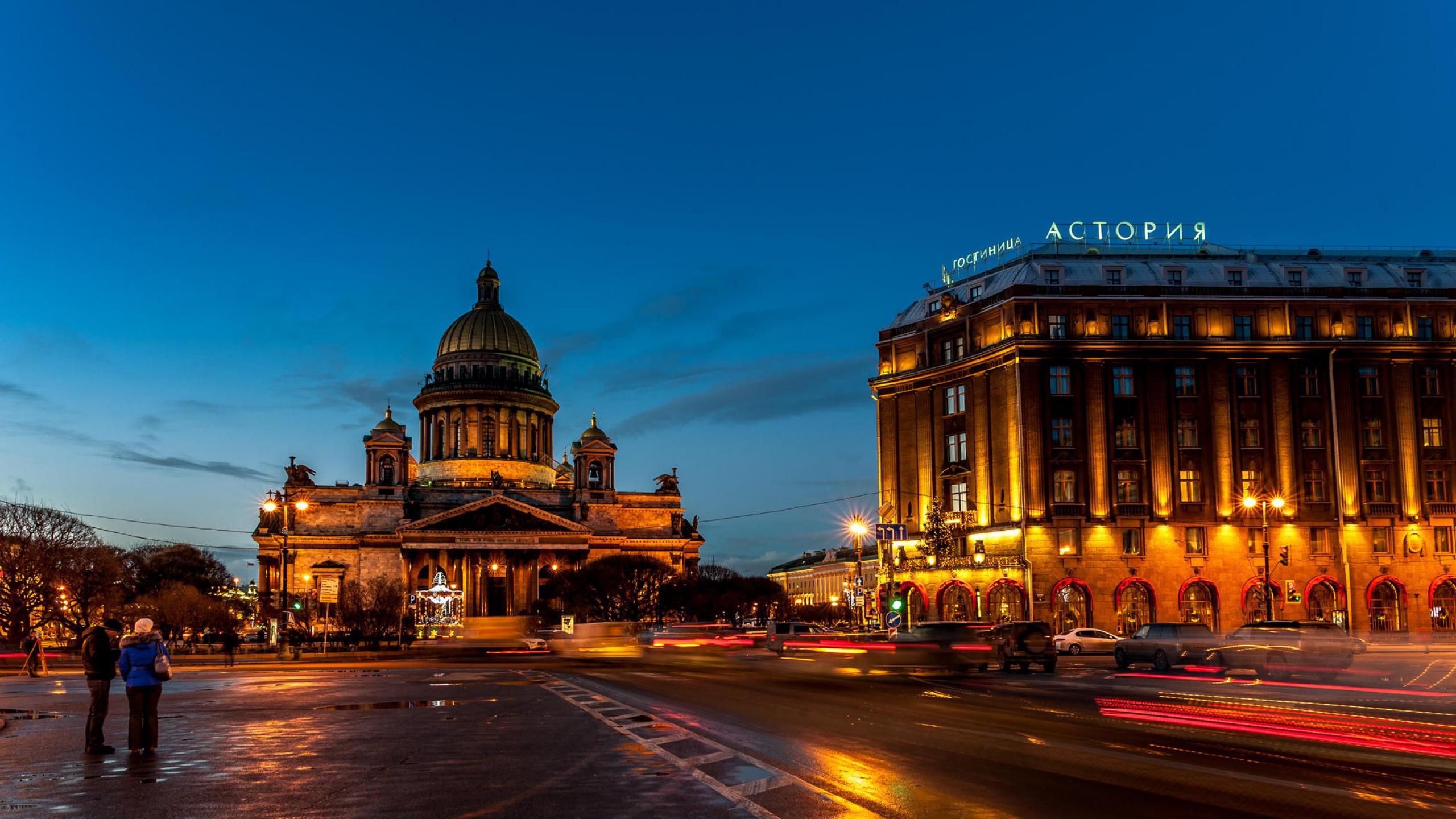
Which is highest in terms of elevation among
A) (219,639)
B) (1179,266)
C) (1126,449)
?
(1179,266)

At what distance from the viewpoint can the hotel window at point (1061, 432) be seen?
69.1 meters

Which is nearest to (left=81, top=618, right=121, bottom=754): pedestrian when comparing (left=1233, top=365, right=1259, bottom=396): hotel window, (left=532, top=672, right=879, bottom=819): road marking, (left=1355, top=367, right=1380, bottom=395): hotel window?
(left=532, top=672, right=879, bottom=819): road marking

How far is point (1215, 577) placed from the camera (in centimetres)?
6750

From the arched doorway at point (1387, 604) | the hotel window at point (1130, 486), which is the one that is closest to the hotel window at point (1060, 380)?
the hotel window at point (1130, 486)

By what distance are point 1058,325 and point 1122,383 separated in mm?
4745

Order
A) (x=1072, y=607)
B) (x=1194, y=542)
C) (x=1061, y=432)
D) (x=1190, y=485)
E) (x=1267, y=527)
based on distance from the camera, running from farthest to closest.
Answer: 1. (x=1061, y=432)
2. (x=1190, y=485)
3. (x=1194, y=542)
4. (x=1072, y=607)
5. (x=1267, y=527)

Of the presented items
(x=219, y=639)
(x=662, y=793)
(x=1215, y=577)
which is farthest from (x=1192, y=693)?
(x=219, y=639)

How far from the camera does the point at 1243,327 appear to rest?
7125 cm

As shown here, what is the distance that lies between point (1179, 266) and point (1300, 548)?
57.1 ft

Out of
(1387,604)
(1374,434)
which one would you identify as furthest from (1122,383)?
(1387,604)

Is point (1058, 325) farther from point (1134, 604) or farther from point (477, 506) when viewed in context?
point (477, 506)

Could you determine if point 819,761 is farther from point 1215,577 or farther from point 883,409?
point 883,409

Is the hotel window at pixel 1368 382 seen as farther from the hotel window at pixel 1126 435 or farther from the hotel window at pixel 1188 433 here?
the hotel window at pixel 1126 435

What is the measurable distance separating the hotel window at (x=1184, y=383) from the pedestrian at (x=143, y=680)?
62.4m
